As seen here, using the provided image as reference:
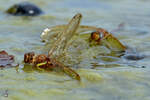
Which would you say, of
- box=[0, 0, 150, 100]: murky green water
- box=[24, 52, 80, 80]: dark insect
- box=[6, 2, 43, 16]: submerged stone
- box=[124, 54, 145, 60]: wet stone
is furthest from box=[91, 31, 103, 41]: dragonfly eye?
box=[6, 2, 43, 16]: submerged stone

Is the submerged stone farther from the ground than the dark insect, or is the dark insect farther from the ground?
the submerged stone

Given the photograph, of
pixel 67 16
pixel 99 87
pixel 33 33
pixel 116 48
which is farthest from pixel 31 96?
pixel 67 16

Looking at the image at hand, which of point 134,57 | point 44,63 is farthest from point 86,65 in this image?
point 134,57

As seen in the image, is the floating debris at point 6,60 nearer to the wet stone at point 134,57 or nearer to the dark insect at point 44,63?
the dark insect at point 44,63

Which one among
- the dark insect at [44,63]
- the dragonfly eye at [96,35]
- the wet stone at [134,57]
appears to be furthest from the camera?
the dragonfly eye at [96,35]

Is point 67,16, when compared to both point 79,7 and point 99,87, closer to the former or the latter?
point 79,7

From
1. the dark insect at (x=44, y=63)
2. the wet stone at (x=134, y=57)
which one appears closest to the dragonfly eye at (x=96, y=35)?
the wet stone at (x=134, y=57)

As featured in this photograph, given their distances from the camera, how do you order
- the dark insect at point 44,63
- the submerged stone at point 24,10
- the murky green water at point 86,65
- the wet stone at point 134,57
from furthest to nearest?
the submerged stone at point 24,10, the wet stone at point 134,57, the dark insect at point 44,63, the murky green water at point 86,65

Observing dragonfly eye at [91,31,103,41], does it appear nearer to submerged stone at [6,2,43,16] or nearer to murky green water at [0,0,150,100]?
murky green water at [0,0,150,100]

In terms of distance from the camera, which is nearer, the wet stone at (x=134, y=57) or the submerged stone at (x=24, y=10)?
the wet stone at (x=134, y=57)
